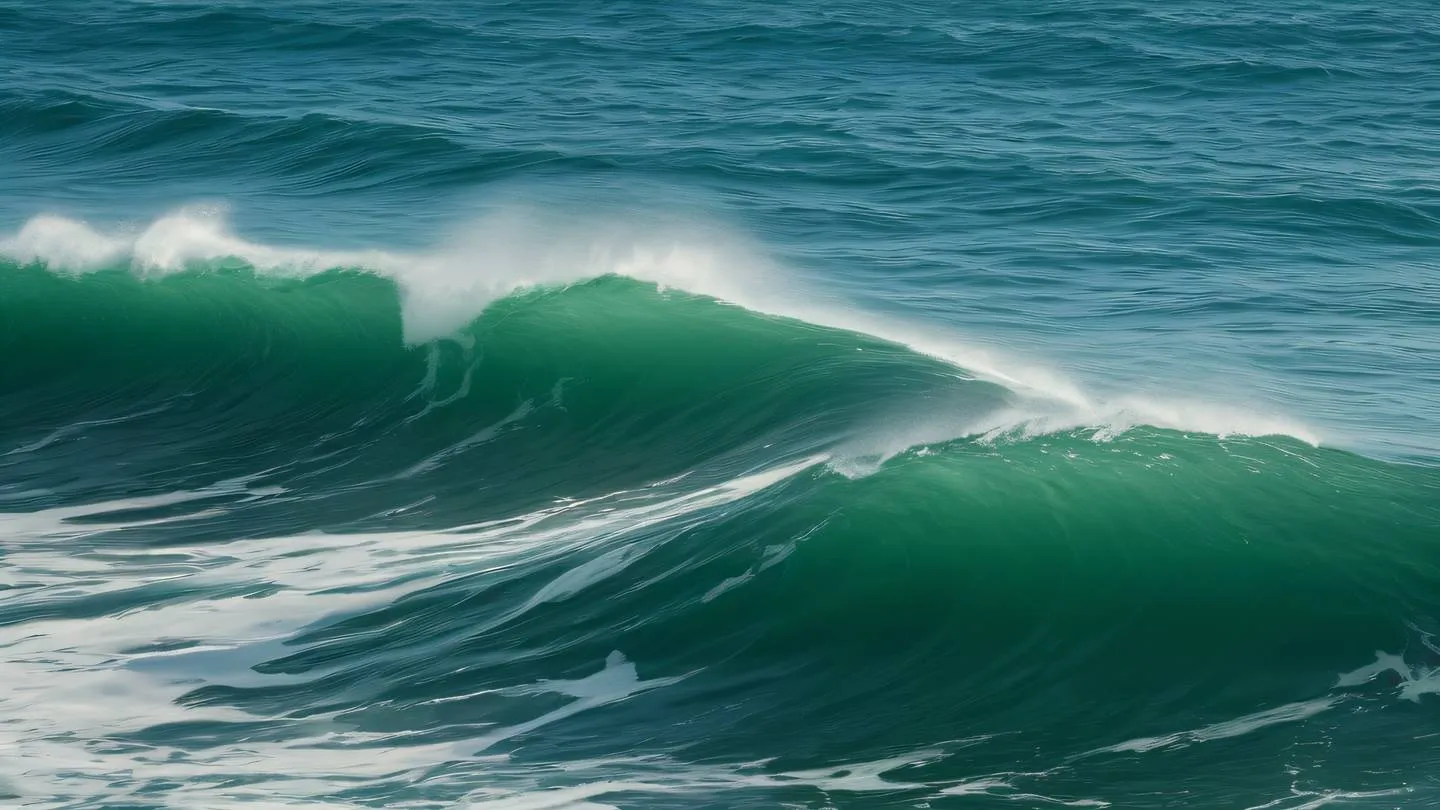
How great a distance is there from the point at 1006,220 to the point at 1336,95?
992 cm

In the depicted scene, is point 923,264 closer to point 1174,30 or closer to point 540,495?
point 540,495

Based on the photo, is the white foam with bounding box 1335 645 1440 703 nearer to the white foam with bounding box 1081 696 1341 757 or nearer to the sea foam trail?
the white foam with bounding box 1081 696 1341 757

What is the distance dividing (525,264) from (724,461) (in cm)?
470

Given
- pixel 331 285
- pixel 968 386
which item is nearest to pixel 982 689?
pixel 968 386

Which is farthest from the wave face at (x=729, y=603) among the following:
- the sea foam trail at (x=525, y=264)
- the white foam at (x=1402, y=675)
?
the sea foam trail at (x=525, y=264)

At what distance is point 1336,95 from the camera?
23297 mm

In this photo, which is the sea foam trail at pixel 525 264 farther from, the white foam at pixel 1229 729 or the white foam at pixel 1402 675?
the white foam at pixel 1229 729

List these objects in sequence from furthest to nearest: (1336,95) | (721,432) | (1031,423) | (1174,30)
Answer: (1174,30), (1336,95), (721,432), (1031,423)

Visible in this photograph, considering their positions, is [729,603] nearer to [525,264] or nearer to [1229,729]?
[1229,729]

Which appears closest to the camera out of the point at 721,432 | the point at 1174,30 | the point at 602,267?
the point at 721,432

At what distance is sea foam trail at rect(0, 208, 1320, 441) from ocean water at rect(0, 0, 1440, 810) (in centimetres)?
7

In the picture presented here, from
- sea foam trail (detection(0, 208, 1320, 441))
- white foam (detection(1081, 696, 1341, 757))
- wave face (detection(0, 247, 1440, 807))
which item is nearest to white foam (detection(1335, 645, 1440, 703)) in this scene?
wave face (detection(0, 247, 1440, 807))

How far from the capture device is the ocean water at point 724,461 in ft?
20.1

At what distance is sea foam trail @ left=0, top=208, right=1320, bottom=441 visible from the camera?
1120 centimetres
